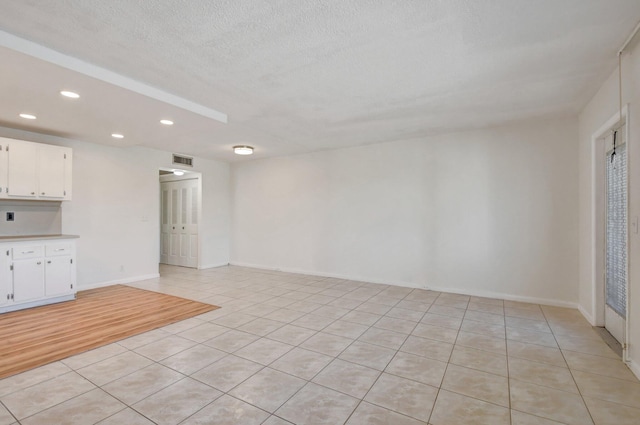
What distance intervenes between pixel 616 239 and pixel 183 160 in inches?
287

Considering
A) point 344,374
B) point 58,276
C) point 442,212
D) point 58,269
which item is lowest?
point 344,374

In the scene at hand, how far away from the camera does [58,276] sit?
174 inches

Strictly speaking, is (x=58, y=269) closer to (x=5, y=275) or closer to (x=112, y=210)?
(x=5, y=275)

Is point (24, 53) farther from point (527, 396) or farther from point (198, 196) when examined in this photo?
point (198, 196)

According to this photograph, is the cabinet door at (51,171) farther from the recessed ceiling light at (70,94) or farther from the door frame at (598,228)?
the door frame at (598,228)

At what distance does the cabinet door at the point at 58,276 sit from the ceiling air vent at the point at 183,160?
2838 mm

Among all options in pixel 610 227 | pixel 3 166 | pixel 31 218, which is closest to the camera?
pixel 610 227

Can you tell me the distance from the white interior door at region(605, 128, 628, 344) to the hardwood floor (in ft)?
15.3

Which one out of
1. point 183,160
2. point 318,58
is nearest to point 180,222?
point 183,160

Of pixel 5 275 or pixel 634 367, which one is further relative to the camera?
pixel 5 275

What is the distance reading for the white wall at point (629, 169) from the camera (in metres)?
2.39

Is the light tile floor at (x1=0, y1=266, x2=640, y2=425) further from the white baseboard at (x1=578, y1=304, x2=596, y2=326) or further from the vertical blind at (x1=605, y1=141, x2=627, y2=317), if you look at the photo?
the vertical blind at (x1=605, y1=141, x2=627, y2=317)

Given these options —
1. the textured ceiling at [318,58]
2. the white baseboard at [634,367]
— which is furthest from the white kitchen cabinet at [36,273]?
the white baseboard at [634,367]

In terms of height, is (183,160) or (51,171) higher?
(183,160)
